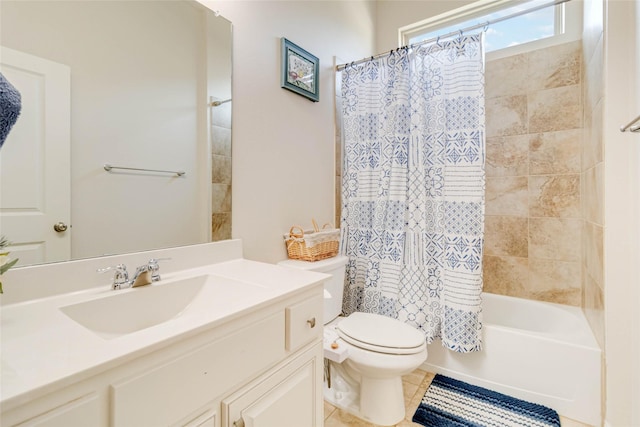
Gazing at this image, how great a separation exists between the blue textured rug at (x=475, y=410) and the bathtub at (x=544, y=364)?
6cm

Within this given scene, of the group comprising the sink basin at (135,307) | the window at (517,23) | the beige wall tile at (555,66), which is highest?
the window at (517,23)

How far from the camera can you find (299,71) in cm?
174

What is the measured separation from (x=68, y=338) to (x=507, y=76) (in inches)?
106

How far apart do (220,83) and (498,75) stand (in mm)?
1984

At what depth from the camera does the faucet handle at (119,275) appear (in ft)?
3.07

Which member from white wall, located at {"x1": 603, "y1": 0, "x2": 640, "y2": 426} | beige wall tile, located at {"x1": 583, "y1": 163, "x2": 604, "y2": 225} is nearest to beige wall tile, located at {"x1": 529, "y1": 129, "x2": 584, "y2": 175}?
beige wall tile, located at {"x1": 583, "y1": 163, "x2": 604, "y2": 225}

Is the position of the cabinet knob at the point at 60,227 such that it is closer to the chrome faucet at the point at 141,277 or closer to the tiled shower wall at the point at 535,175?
the chrome faucet at the point at 141,277

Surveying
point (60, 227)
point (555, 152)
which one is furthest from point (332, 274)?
point (555, 152)

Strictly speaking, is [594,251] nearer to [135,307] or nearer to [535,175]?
[535,175]

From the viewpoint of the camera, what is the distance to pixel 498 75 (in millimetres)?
2188

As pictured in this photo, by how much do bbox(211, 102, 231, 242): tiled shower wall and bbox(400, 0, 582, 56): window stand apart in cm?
178

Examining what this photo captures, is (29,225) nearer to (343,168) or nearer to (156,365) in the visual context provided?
(156,365)

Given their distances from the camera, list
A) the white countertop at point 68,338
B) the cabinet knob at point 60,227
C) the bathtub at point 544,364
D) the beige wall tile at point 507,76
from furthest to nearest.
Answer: the beige wall tile at point 507,76 → the bathtub at point 544,364 → the cabinet knob at point 60,227 → the white countertop at point 68,338

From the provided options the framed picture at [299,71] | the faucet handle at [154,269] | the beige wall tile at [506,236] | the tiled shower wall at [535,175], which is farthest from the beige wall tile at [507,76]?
the faucet handle at [154,269]
